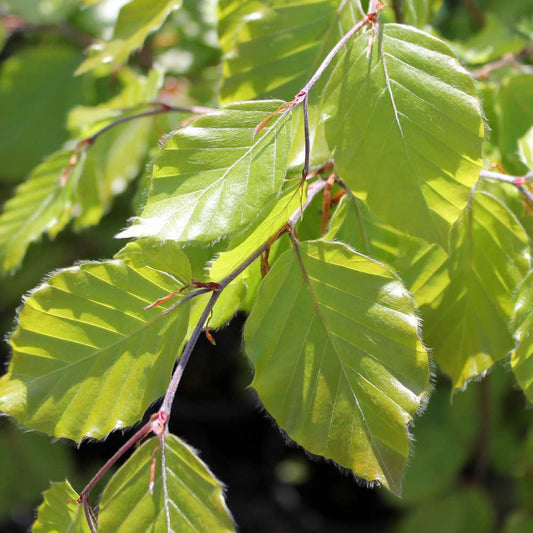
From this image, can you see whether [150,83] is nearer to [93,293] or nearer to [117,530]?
[93,293]

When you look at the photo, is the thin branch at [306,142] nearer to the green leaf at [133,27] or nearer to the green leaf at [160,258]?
the green leaf at [160,258]

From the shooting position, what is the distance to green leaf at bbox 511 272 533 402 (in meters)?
0.54

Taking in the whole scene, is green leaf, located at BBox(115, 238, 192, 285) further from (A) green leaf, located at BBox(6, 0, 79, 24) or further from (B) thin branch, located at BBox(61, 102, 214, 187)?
(A) green leaf, located at BBox(6, 0, 79, 24)

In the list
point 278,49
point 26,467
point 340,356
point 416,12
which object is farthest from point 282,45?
point 26,467

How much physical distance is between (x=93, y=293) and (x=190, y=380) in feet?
5.81

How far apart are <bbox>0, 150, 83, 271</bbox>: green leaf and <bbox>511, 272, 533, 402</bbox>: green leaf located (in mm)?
608

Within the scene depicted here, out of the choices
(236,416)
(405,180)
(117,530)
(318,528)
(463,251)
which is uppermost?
(405,180)

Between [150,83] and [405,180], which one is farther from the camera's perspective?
[150,83]

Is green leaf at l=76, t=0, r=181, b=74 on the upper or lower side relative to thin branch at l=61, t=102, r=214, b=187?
upper

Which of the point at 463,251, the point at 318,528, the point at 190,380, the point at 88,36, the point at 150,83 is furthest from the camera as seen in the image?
the point at 190,380

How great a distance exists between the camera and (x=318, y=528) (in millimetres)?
2094

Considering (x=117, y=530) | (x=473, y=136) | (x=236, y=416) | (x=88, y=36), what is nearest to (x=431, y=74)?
(x=473, y=136)

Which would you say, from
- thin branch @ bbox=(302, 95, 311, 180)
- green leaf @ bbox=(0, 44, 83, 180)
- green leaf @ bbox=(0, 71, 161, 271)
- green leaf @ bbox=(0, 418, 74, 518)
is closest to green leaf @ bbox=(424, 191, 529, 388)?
thin branch @ bbox=(302, 95, 311, 180)

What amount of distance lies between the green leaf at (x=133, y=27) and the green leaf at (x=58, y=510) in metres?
0.48
